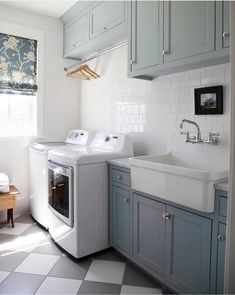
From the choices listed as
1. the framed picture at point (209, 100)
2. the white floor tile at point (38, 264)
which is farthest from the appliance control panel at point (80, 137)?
the framed picture at point (209, 100)

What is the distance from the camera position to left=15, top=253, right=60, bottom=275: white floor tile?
6.81ft

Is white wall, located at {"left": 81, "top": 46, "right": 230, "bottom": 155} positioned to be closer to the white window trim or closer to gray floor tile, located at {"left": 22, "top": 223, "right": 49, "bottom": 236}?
the white window trim

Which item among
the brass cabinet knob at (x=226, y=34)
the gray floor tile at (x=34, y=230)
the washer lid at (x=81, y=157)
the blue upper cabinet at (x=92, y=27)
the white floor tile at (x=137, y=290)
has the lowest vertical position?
the white floor tile at (x=137, y=290)

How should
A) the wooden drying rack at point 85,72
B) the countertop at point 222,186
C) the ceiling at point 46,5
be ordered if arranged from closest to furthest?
the countertop at point 222,186
the ceiling at point 46,5
the wooden drying rack at point 85,72

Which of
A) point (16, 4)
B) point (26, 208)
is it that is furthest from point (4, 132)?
point (16, 4)

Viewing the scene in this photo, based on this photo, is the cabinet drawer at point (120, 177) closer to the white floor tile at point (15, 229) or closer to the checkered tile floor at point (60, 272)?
the checkered tile floor at point (60, 272)

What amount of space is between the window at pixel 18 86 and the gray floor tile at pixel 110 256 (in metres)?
1.82

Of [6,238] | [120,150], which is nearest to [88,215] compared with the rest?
[120,150]

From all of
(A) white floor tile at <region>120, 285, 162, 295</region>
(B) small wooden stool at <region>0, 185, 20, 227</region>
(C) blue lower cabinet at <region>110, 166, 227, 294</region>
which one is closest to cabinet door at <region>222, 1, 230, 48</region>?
(C) blue lower cabinet at <region>110, 166, 227, 294</region>

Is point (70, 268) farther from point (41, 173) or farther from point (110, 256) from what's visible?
point (41, 173)

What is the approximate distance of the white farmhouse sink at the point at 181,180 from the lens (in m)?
1.42

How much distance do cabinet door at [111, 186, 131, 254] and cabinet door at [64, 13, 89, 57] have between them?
1832mm

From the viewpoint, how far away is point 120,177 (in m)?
2.16

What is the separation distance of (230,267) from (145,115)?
1663 millimetres
